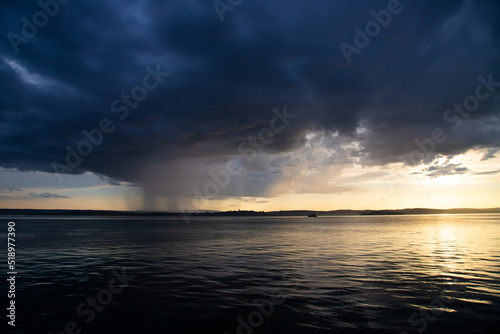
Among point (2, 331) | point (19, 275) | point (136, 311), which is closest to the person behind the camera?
point (2, 331)

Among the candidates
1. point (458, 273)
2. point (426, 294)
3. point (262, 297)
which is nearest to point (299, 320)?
point (262, 297)

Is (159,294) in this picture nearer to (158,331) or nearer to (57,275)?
(158,331)

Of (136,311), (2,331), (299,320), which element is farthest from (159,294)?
(299,320)

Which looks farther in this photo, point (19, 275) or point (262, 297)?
point (19, 275)

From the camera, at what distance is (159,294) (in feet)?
66.9

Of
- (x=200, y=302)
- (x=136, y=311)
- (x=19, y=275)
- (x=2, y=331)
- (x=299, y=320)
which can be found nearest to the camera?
(x=2, y=331)

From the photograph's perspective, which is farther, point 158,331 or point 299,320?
point 299,320

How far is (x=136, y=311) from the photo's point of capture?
17.1 m

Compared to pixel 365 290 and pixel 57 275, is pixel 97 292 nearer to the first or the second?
pixel 57 275

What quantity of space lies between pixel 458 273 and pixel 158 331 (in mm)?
26765

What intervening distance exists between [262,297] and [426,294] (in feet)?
36.7

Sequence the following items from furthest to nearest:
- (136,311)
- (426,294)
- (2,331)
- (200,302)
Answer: (426,294)
(200,302)
(136,311)
(2,331)

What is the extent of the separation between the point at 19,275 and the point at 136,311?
1675cm

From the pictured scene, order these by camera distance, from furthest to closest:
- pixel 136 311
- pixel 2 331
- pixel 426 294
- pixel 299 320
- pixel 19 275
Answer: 1. pixel 19 275
2. pixel 426 294
3. pixel 136 311
4. pixel 299 320
5. pixel 2 331
